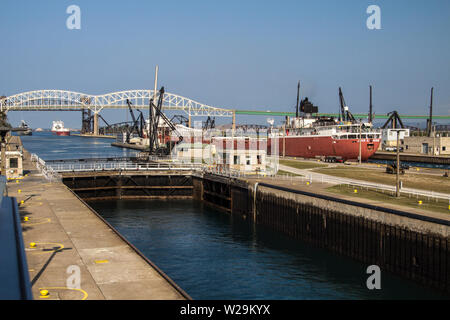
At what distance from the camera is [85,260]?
2247cm

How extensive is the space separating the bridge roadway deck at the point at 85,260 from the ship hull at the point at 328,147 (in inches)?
2824

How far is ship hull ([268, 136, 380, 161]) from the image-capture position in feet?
329

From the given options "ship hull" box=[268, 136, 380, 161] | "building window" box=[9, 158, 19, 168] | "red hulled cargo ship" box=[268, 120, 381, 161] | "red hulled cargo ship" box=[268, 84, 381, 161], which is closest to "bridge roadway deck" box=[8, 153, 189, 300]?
"building window" box=[9, 158, 19, 168]

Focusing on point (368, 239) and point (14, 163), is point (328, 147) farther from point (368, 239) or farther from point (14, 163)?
point (368, 239)

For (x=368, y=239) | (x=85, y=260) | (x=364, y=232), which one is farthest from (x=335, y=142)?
(x=85, y=260)

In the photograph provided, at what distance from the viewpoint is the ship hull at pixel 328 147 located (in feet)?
329

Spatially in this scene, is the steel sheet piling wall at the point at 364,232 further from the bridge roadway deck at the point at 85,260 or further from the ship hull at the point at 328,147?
the ship hull at the point at 328,147

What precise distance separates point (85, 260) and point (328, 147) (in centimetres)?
9065

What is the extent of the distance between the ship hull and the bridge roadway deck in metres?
71.7

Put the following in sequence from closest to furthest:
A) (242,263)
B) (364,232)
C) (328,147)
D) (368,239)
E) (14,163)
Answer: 1. (368,239)
2. (364,232)
3. (242,263)
4. (14,163)
5. (328,147)

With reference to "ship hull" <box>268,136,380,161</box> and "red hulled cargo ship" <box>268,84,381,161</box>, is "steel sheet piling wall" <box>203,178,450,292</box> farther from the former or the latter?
"ship hull" <box>268,136,380,161</box>

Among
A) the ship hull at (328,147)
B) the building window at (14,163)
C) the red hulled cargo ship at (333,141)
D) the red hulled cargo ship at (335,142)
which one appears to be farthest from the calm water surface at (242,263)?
the ship hull at (328,147)

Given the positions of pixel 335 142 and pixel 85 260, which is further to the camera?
pixel 335 142
